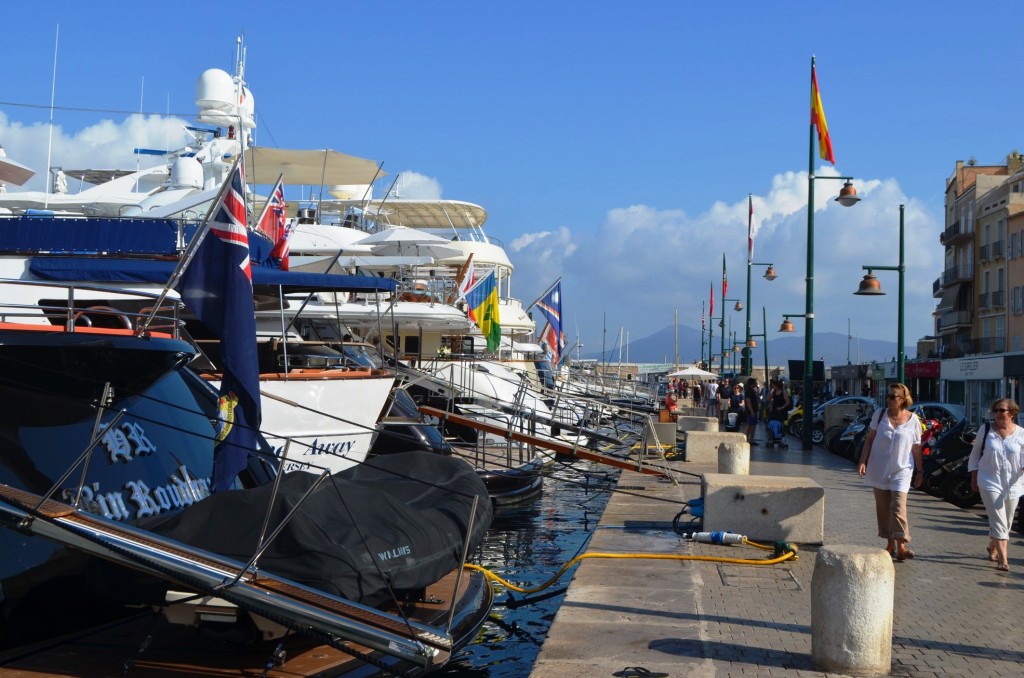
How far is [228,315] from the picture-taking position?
27.3ft

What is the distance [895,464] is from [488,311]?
18629mm

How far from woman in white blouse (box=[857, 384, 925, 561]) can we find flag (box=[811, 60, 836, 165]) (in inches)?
592

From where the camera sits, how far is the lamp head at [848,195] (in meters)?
23.5

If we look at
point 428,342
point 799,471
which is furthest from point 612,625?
point 428,342

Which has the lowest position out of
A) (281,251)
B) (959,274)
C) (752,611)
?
(752,611)

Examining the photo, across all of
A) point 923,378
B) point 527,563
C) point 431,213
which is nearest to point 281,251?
point 527,563

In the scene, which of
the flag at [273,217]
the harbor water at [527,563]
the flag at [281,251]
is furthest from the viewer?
the flag at [273,217]

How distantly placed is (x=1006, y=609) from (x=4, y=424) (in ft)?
25.4

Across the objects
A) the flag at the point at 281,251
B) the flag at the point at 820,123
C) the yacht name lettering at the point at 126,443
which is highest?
the flag at the point at 820,123

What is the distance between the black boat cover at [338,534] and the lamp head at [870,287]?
55.9 feet

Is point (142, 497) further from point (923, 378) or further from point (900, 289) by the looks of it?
point (923, 378)

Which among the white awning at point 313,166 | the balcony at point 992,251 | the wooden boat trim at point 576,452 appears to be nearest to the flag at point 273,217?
the wooden boat trim at point 576,452

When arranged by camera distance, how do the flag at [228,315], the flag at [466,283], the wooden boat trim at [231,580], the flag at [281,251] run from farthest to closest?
the flag at [466,283]
the flag at [281,251]
the flag at [228,315]
the wooden boat trim at [231,580]

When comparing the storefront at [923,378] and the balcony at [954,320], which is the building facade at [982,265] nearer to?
the balcony at [954,320]
